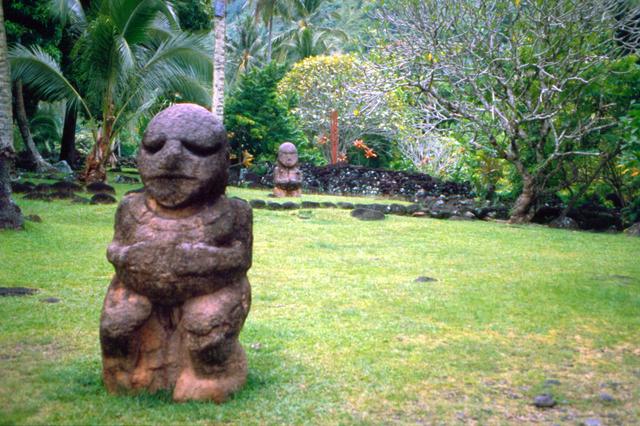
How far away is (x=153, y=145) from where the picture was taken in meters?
4.85

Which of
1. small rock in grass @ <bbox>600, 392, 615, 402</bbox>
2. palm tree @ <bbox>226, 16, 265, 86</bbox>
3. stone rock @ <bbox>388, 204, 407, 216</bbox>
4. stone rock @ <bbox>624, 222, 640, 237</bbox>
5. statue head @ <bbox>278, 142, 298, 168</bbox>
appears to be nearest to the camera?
small rock in grass @ <bbox>600, 392, 615, 402</bbox>

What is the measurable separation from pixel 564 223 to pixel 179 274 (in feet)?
43.3

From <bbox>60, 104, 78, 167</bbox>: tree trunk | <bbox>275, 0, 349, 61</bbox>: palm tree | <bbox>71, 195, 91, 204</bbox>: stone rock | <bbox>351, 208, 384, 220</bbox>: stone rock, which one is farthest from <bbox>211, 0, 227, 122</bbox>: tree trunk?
<bbox>275, 0, 349, 61</bbox>: palm tree

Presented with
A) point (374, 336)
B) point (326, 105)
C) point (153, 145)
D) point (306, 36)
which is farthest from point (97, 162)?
point (306, 36)

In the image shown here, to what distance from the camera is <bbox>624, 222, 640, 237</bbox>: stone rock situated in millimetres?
14848

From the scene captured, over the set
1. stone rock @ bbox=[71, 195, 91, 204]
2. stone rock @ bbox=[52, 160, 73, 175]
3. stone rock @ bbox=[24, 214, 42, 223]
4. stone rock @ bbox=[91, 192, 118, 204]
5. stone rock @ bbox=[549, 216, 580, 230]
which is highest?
stone rock @ bbox=[52, 160, 73, 175]

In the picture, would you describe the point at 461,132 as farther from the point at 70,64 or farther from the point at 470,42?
the point at 70,64

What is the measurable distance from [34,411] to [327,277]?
5202 mm

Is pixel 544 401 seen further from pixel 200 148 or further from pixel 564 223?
pixel 564 223

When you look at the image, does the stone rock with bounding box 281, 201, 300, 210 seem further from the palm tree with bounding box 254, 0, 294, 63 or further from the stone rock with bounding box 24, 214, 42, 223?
the palm tree with bounding box 254, 0, 294, 63

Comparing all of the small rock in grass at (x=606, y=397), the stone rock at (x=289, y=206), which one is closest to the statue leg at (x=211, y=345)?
the small rock in grass at (x=606, y=397)

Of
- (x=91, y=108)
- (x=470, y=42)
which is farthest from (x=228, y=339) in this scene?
(x=91, y=108)

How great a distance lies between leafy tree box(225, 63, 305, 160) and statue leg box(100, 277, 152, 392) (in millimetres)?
21675

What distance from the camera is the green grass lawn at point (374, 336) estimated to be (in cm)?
474
